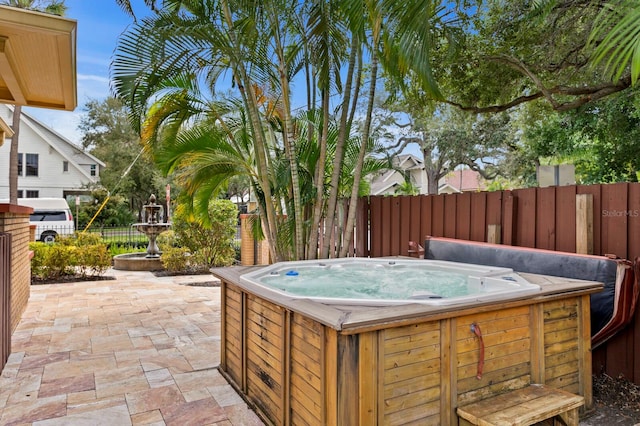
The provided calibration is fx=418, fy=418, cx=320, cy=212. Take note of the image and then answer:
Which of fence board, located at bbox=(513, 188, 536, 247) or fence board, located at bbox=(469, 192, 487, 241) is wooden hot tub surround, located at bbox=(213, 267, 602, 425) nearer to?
fence board, located at bbox=(513, 188, 536, 247)

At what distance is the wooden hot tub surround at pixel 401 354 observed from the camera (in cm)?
179

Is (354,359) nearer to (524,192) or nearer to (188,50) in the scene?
(524,192)

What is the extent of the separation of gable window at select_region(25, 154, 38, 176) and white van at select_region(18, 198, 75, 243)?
449cm

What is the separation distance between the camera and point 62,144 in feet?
64.8

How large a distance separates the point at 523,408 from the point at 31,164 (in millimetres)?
20271

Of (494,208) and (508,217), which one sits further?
(494,208)

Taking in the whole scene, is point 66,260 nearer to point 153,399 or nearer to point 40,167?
point 153,399

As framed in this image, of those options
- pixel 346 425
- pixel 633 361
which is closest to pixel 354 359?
pixel 346 425

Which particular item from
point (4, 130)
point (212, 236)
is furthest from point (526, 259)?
point (212, 236)

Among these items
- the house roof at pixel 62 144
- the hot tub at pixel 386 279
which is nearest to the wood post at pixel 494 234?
the hot tub at pixel 386 279

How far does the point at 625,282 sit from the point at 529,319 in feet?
3.01

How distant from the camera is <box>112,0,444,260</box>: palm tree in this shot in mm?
3443

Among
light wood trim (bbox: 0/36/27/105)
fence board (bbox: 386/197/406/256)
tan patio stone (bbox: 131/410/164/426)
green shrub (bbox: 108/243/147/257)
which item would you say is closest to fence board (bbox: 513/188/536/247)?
fence board (bbox: 386/197/406/256)

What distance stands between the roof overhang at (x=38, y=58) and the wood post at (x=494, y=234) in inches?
137
